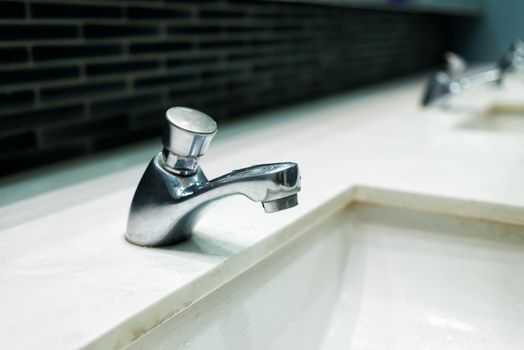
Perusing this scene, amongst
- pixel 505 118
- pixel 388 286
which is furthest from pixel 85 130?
pixel 505 118

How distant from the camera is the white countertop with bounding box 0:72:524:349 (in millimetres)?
433

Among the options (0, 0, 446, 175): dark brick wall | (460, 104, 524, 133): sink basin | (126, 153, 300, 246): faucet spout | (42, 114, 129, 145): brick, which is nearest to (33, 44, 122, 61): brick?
(0, 0, 446, 175): dark brick wall

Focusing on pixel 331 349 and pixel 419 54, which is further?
pixel 419 54

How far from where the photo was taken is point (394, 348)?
0.67 meters

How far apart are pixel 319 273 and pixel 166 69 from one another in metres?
0.60

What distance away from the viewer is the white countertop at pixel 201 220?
433mm

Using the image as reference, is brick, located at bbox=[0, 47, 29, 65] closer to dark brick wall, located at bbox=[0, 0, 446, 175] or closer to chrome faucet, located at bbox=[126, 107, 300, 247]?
dark brick wall, located at bbox=[0, 0, 446, 175]

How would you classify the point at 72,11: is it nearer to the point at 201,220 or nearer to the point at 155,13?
the point at 155,13

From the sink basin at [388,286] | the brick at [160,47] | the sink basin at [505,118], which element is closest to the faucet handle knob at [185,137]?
the sink basin at [388,286]

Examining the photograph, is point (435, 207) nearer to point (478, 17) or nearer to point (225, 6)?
point (225, 6)

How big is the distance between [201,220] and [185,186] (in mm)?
114

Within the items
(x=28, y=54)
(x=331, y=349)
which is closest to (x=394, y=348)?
(x=331, y=349)

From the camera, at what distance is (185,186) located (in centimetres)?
53

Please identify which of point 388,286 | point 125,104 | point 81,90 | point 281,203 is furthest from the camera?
point 125,104
